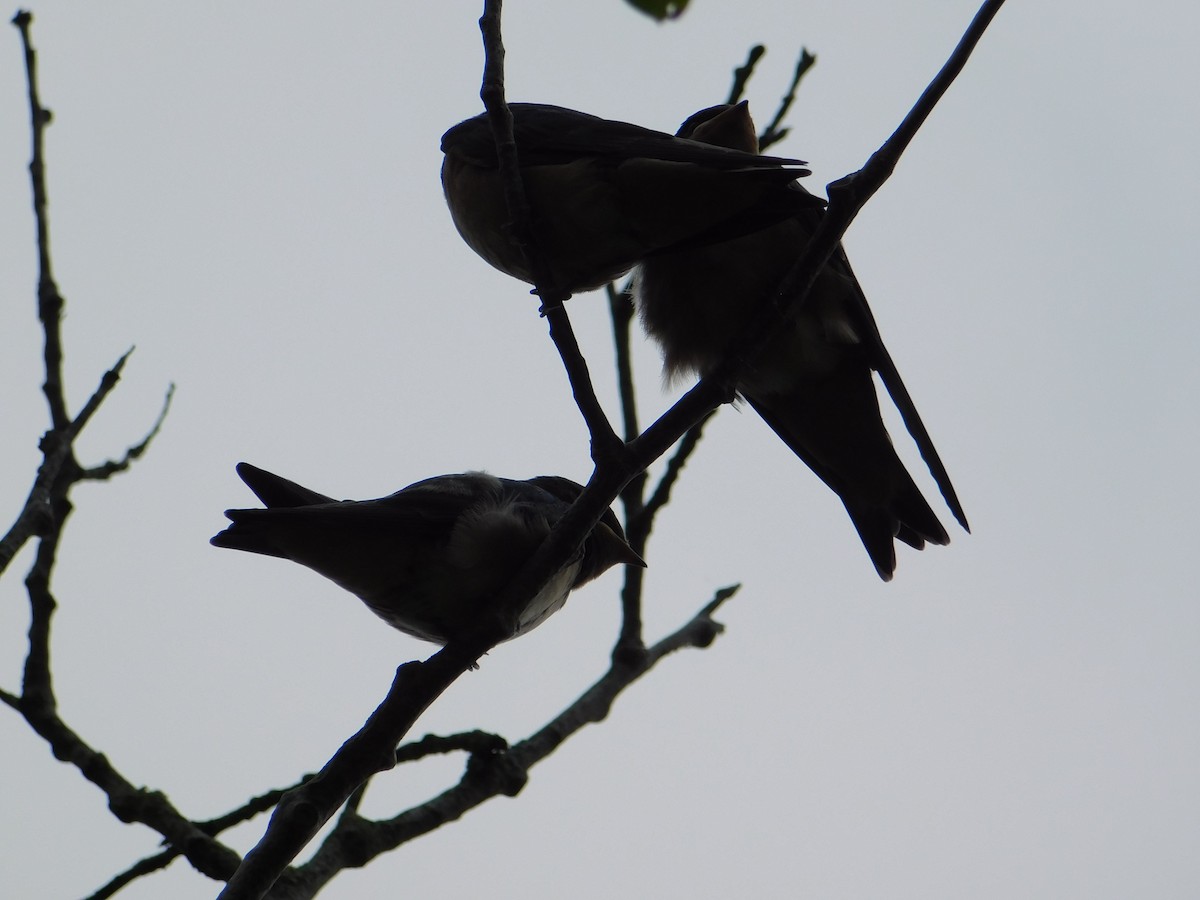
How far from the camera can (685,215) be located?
3.98 m

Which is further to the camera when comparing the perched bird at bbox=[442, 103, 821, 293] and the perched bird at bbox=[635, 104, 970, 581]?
the perched bird at bbox=[635, 104, 970, 581]

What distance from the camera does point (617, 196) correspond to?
3973 millimetres

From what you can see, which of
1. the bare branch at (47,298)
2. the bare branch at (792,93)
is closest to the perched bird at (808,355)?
the bare branch at (792,93)

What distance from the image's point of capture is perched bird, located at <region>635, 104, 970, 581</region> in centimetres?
462

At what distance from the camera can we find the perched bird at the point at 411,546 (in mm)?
3639

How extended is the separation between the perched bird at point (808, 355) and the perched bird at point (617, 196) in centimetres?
30

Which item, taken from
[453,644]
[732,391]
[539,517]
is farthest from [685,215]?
[453,644]

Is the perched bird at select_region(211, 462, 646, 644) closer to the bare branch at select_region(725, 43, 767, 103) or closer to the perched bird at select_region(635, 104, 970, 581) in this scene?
the perched bird at select_region(635, 104, 970, 581)

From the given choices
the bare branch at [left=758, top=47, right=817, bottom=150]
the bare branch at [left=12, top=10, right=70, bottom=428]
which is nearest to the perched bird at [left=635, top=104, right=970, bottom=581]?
the bare branch at [left=758, top=47, right=817, bottom=150]

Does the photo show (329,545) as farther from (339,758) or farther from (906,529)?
(906,529)

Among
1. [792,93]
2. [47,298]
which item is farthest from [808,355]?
[47,298]

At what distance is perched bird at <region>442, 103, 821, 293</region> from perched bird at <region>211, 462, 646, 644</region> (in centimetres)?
84

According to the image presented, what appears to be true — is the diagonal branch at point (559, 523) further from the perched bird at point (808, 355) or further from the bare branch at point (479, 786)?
the perched bird at point (808, 355)

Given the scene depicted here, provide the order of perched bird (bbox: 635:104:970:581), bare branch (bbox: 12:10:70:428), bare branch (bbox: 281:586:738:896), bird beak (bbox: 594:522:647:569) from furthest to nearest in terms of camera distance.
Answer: perched bird (bbox: 635:104:970:581) < bird beak (bbox: 594:522:647:569) < bare branch (bbox: 12:10:70:428) < bare branch (bbox: 281:586:738:896)
